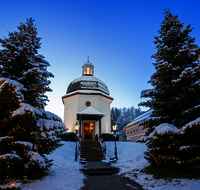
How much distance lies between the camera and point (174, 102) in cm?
720

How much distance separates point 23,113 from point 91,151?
10.4 m

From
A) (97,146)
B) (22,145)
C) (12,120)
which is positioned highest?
(12,120)

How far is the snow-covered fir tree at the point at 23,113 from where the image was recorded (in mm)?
4988

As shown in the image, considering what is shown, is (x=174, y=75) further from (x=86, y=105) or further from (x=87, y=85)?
(x=87, y=85)

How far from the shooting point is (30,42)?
7.79 m

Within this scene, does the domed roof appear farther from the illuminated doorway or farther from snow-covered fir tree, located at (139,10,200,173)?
snow-covered fir tree, located at (139,10,200,173)

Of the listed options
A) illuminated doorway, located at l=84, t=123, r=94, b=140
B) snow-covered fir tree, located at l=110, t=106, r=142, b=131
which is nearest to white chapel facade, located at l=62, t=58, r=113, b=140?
illuminated doorway, located at l=84, t=123, r=94, b=140

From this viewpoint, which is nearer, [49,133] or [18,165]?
[18,165]

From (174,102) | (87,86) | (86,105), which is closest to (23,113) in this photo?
(174,102)

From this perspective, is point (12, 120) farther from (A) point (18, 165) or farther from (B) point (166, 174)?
(B) point (166, 174)

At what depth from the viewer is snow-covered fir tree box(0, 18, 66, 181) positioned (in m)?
4.99

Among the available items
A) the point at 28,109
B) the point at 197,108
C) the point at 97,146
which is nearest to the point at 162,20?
→ the point at 197,108

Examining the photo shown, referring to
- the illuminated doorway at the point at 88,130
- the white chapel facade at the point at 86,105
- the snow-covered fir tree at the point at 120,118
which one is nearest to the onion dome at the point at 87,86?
the white chapel facade at the point at 86,105

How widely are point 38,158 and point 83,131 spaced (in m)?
16.1
